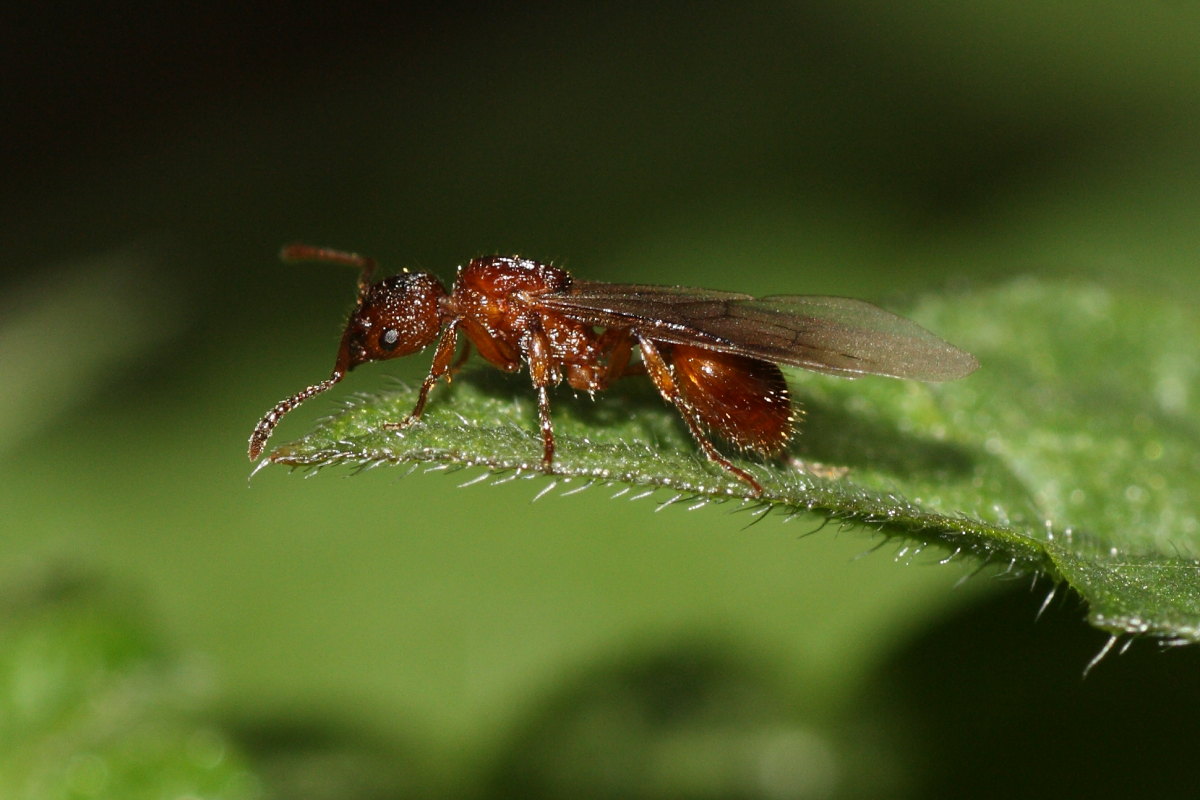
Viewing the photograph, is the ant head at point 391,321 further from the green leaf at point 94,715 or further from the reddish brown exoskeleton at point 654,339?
the green leaf at point 94,715

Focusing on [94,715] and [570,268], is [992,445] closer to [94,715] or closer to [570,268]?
[570,268]

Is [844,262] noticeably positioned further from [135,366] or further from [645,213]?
[135,366]

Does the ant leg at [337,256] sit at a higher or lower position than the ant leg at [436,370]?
higher

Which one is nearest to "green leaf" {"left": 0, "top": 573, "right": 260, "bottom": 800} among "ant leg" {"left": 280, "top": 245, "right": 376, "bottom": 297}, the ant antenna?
the ant antenna

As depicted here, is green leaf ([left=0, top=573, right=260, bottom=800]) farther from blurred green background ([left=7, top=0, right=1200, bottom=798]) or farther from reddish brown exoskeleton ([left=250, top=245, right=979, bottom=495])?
reddish brown exoskeleton ([left=250, top=245, right=979, bottom=495])

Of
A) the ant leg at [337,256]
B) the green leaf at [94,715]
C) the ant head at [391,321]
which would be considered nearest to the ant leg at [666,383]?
the ant head at [391,321]

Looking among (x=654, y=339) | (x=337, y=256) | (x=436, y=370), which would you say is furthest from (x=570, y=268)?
(x=436, y=370)

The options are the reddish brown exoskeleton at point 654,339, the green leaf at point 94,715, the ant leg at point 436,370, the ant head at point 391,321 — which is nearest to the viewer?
the ant leg at point 436,370
